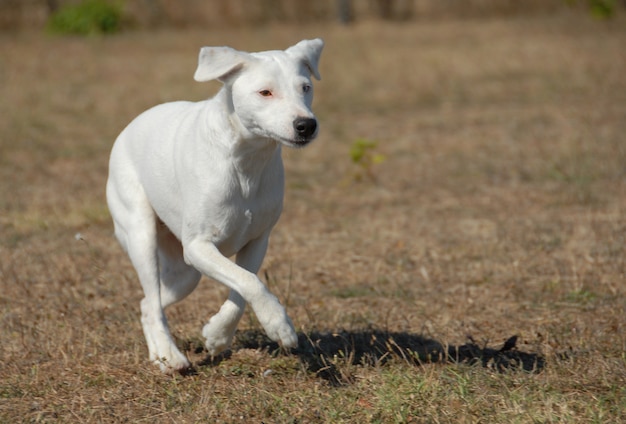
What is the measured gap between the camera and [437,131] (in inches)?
510

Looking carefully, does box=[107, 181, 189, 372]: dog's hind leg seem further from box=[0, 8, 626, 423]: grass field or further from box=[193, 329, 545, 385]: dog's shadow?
box=[193, 329, 545, 385]: dog's shadow

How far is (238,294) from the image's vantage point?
4.72 m

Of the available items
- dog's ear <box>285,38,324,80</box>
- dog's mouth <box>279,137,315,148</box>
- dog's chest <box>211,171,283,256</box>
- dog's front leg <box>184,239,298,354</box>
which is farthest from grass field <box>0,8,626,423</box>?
dog's ear <box>285,38,324,80</box>

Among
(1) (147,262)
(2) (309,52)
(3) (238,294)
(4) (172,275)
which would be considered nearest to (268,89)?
(2) (309,52)

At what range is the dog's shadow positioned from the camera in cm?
490

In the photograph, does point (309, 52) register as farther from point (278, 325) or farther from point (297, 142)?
point (278, 325)

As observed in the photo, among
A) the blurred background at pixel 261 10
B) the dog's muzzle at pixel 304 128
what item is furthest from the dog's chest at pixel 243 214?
the blurred background at pixel 261 10

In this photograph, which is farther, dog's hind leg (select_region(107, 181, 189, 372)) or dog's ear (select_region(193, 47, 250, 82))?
dog's hind leg (select_region(107, 181, 189, 372))

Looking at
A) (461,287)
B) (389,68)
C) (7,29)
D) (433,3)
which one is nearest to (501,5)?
(433,3)

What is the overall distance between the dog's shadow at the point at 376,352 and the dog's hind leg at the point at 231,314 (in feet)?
0.87

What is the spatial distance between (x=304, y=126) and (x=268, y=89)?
29cm

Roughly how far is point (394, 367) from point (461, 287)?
1.95 metres

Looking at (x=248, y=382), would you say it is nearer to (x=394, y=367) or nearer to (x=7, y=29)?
(x=394, y=367)

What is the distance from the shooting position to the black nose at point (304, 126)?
429 centimetres
